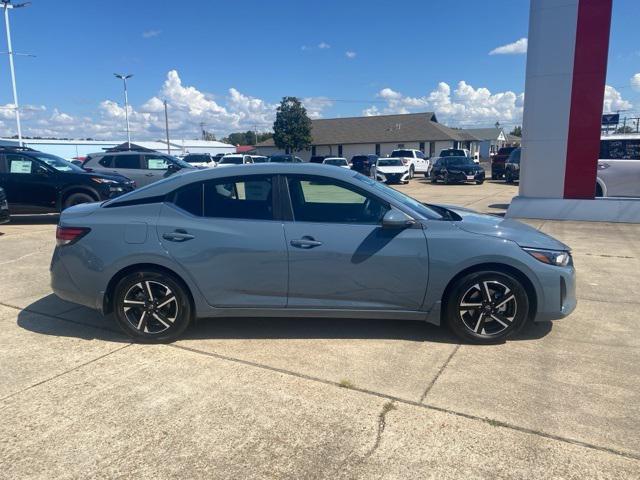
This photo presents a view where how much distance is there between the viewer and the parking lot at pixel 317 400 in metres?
2.67

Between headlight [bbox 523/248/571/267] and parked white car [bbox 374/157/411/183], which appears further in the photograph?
parked white car [bbox 374/157/411/183]

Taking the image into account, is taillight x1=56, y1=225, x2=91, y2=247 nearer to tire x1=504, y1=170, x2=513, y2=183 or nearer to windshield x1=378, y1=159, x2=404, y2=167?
windshield x1=378, y1=159, x2=404, y2=167

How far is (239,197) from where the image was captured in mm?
4273

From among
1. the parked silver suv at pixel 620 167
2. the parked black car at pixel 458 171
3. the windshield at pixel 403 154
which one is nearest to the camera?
the parked silver suv at pixel 620 167

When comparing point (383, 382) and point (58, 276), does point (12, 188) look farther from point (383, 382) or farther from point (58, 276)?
point (383, 382)

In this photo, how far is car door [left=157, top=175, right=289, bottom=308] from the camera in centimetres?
410

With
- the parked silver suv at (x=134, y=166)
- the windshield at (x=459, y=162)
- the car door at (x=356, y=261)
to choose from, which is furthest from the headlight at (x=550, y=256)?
the windshield at (x=459, y=162)

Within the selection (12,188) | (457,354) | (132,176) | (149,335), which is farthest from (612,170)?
(12,188)

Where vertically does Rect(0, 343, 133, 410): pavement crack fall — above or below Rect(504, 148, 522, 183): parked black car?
below

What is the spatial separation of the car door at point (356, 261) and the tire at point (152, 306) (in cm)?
96

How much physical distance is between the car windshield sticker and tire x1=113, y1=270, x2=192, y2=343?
859cm

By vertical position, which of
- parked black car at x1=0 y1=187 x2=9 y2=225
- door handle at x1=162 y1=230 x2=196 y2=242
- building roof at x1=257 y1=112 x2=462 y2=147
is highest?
building roof at x1=257 y1=112 x2=462 y2=147

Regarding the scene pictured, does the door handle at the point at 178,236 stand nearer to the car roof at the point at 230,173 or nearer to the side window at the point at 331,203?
the car roof at the point at 230,173

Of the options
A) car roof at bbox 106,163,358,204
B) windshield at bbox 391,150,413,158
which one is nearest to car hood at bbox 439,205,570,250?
car roof at bbox 106,163,358,204
